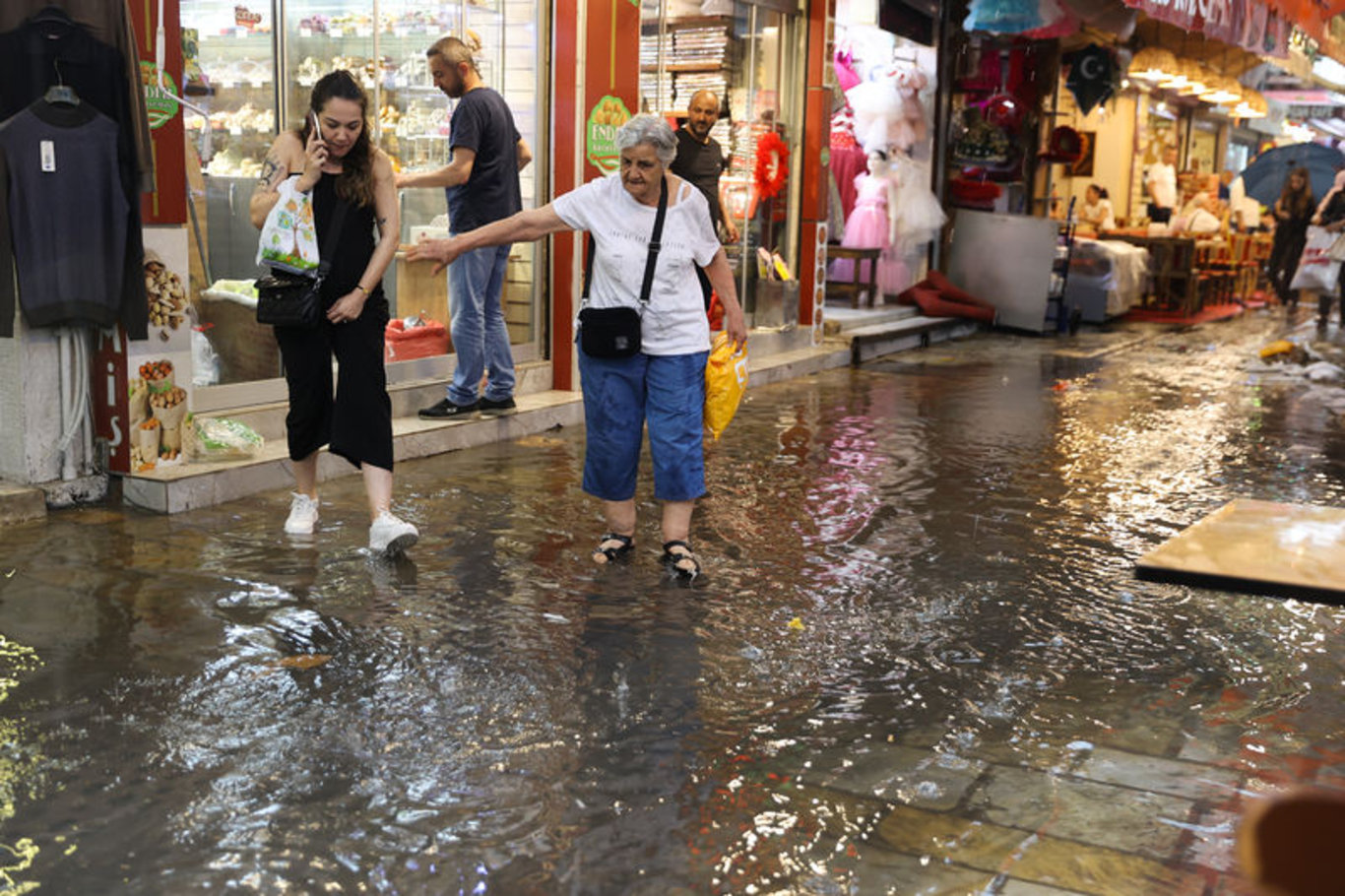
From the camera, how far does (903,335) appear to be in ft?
48.4

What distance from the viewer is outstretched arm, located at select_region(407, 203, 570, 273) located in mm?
5316

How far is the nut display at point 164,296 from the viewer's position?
6.50 m

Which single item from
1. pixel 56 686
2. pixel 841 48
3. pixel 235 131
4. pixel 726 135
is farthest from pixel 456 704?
pixel 841 48

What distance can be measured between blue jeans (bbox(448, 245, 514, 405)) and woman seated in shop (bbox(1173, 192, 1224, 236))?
50.4 feet

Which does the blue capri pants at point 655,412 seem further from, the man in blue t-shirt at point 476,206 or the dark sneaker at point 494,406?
the dark sneaker at point 494,406

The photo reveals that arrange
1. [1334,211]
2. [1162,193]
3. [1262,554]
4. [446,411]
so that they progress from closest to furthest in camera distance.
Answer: [1262,554]
[446,411]
[1334,211]
[1162,193]

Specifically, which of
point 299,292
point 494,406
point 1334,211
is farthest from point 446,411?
point 1334,211

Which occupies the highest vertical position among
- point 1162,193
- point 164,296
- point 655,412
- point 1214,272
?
point 1162,193

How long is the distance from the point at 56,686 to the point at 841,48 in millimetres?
13013

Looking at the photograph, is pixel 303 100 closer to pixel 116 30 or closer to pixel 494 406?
pixel 116 30

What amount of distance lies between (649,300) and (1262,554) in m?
2.34

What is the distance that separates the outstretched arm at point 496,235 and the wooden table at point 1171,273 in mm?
16382

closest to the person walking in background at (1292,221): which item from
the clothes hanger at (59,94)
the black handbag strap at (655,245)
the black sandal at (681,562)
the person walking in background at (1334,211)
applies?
the person walking in background at (1334,211)

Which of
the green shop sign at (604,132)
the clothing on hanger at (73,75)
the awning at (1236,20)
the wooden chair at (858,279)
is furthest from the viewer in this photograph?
the wooden chair at (858,279)
